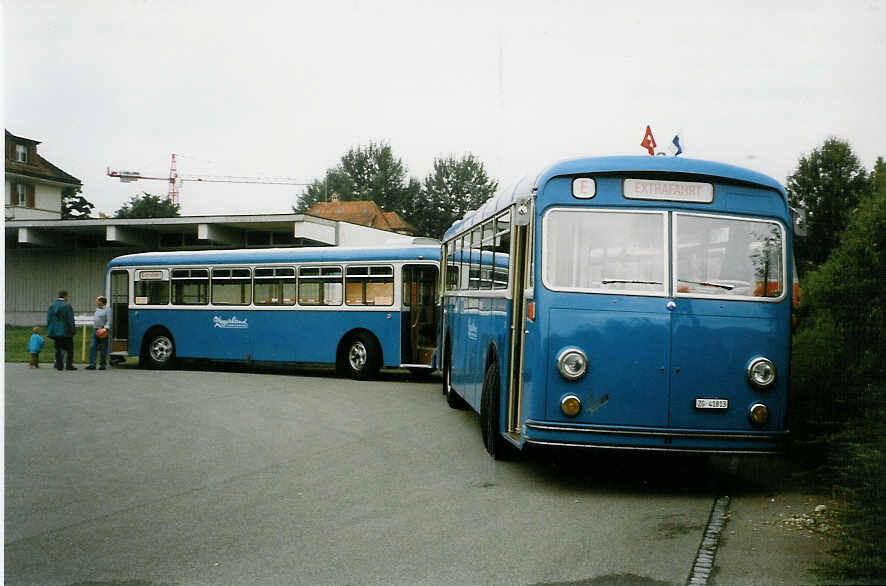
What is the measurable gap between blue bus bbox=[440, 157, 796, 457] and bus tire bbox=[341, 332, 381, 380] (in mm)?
11262

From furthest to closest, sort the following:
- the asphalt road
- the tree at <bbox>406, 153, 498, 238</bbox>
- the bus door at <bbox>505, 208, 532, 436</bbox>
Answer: the tree at <bbox>406, 153, 498, 238</bbox>
the bus door at <bbox>505, 208, 532, 436</bbox>
the asphalt road

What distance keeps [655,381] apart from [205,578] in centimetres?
410

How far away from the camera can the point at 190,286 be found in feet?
73.2

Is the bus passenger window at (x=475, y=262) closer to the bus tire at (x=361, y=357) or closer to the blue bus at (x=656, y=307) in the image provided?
the blue bus at (x=656, y=307)

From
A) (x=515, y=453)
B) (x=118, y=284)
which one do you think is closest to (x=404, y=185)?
(x=118, y=284)

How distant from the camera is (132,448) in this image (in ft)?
35.1

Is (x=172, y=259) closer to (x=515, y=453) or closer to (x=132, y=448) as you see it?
(x=132, y=448)

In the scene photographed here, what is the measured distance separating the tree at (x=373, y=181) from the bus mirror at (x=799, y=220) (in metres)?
86.2

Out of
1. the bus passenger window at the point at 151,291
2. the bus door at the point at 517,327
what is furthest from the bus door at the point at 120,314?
the bus door at the point at 517,327

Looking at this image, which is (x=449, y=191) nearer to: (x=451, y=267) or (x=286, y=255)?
(x=286, y=255)

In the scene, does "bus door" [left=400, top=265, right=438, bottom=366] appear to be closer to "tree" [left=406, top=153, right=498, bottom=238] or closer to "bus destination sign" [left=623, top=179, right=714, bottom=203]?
"bus destination sign" [left=623, top=179, right=714, bottom=203]

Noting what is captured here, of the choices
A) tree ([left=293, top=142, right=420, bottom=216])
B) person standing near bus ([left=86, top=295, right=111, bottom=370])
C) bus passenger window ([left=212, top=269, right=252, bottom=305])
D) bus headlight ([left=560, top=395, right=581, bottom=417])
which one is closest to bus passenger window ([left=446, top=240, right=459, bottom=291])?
bus headlight ([left=560, top=395, right=581, bottom=417])

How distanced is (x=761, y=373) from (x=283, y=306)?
567 inches

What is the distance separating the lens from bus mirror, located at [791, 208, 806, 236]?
27.8 ft
